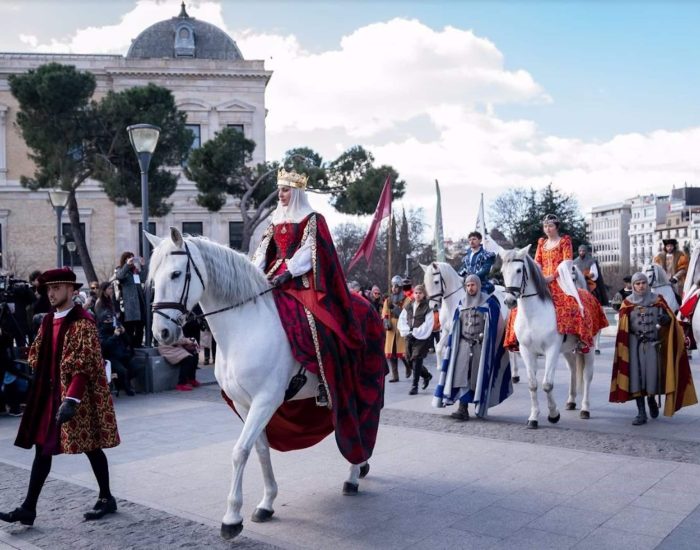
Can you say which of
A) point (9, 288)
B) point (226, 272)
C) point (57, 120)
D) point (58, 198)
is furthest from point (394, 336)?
point (57, 120)

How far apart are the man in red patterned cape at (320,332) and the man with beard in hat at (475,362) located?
3.47 metres

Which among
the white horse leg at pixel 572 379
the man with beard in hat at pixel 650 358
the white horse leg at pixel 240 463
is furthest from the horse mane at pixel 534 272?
the white horse leg at pixel 240 463

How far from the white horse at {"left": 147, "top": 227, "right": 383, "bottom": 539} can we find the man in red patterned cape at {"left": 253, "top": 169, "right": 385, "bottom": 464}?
0.16 metres

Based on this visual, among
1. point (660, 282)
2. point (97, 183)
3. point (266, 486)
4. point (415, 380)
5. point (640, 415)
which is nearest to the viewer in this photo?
point (266, 486)

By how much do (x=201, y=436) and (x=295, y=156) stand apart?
27.8 meters

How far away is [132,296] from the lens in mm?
13609

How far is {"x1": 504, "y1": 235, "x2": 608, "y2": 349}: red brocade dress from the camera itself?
Answer: 9.12 m

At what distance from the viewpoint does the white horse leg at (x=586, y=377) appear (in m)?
9.51

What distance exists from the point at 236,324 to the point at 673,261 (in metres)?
11.2

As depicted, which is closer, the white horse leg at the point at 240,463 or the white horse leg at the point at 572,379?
the white horse leg at the point at 240,463

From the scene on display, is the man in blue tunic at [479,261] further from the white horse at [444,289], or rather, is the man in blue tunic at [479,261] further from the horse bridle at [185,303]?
the horse bridle at [185,303]

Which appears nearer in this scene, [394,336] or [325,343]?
[325,343]

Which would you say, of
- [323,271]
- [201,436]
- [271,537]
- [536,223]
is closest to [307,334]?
[323,271]

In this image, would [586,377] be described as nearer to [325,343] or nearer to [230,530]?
[325,343]
